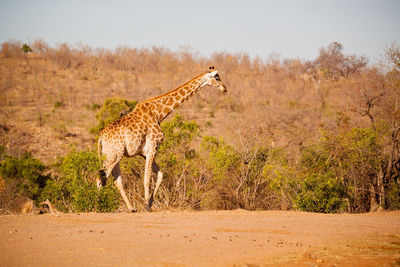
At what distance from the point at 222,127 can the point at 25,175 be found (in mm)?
12563

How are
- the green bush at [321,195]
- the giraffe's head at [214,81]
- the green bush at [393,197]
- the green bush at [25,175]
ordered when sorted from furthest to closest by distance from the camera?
the green bush at [25,175] → the giraffe's head at [214,81] → the green bush at [393,197] → the green bush at [321,195]

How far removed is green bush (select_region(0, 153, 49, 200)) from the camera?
17.1 meters

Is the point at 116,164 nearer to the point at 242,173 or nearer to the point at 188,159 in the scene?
the point at 188,159

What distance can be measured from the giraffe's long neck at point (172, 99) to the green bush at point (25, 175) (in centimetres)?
907

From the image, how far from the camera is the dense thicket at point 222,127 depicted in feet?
36.0

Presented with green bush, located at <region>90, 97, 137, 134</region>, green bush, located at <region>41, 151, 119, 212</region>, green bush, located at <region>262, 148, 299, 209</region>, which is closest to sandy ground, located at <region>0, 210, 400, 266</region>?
green bush, located at <region>41, 151, 119, 212</region>

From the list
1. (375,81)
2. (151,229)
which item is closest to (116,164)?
(151,229)

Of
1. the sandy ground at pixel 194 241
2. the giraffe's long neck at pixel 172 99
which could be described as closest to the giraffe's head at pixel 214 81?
the giraffe's long neck at pixel 172 99

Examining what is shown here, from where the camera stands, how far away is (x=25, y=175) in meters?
17.6

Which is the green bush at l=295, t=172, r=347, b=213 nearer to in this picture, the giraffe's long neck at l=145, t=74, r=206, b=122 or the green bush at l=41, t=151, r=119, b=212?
the giraffe's long neck at l=145, t=74, r=206, b=122

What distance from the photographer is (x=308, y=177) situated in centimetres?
1040

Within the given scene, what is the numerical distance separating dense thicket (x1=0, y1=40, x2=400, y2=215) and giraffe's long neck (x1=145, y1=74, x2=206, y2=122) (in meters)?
1.46

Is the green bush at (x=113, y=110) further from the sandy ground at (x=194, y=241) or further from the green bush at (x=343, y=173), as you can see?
the sandy ground at (x=194, y=241)

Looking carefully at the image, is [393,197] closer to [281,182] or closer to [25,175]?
[281,182]
